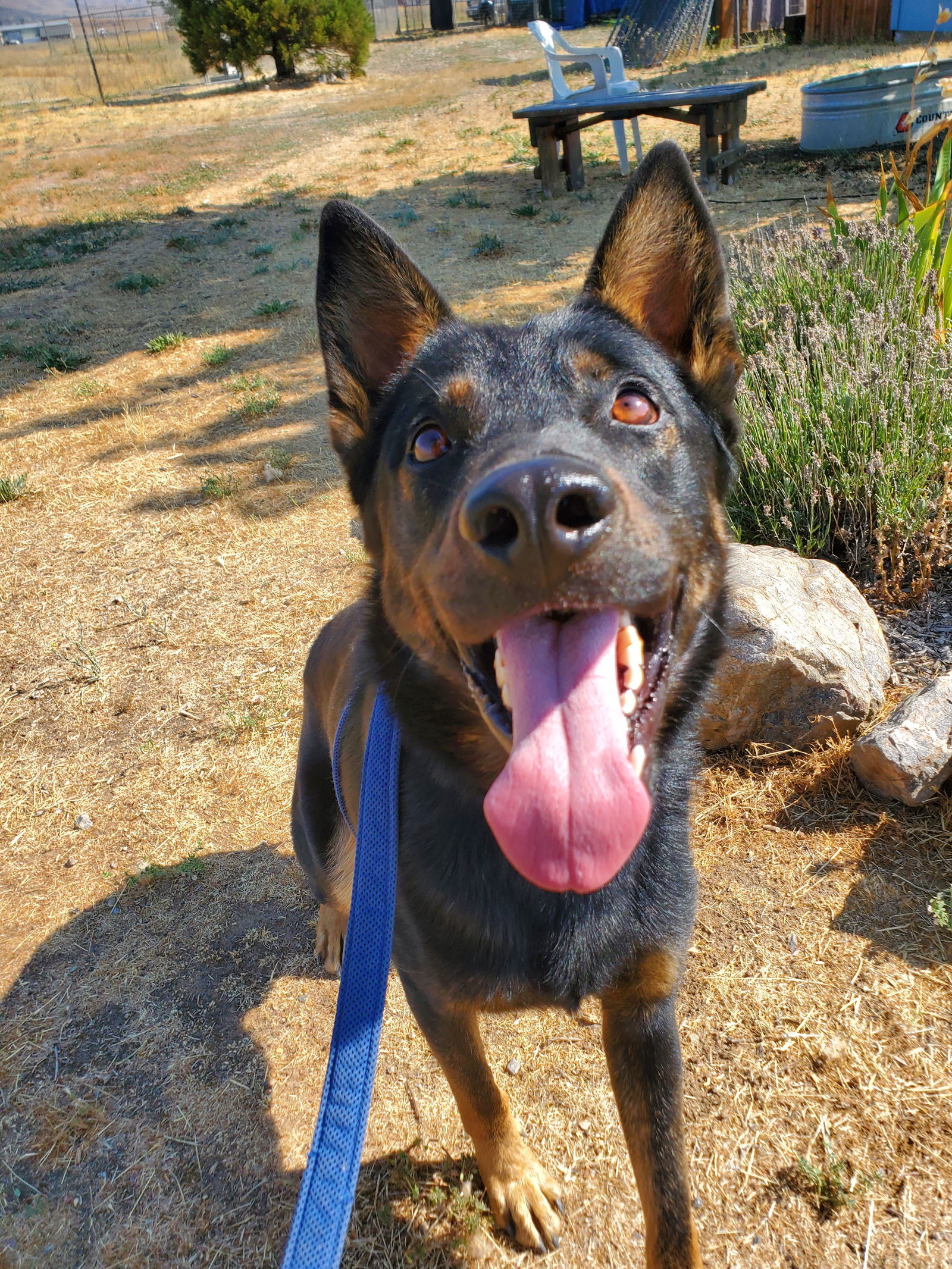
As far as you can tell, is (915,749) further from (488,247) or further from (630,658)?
(488,247)

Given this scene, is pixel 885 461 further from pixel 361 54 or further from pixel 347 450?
pixel 361 54

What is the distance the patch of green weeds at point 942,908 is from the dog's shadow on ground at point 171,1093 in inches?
64.6

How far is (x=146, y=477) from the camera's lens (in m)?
6.42

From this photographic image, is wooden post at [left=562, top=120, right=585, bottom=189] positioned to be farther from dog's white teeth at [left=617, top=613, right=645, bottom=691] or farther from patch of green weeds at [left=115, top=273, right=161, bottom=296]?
dog's white teeth at [left=617, top=613, right=645, bottom=691]

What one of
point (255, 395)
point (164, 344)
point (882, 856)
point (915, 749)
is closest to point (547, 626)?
point (915, 749)

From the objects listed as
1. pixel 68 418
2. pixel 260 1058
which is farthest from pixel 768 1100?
pixel 68 418

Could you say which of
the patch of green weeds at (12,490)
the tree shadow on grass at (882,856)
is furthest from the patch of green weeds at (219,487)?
the tree shadow on grass at (882,856)

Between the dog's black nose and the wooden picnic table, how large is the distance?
1106 cm

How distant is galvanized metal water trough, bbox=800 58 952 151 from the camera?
35.9 feet

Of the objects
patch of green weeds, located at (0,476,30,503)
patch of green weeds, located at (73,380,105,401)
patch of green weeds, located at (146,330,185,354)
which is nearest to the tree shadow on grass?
patch of green weeds, located at (0,476,30,503)

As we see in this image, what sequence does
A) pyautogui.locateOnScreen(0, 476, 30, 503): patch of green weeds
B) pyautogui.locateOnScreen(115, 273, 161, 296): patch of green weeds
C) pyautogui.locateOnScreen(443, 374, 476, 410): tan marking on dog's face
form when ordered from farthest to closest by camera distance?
pyautogui.locateOnScreen(115, 273, 161, 296): patch of green weeds < pyautogui.locateOnScreen(0, 476, 30, 503): patch of green weeds < pyautogui.locateOnScreen(443, 374, 476, 410): tan marking on dog's face

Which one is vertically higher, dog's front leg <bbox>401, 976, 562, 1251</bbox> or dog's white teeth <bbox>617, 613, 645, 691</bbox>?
dog's white teeth <bbox>617, 613, 645, 691</bbox>

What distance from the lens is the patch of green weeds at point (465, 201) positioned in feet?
39.1

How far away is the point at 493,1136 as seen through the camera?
2266 mm
